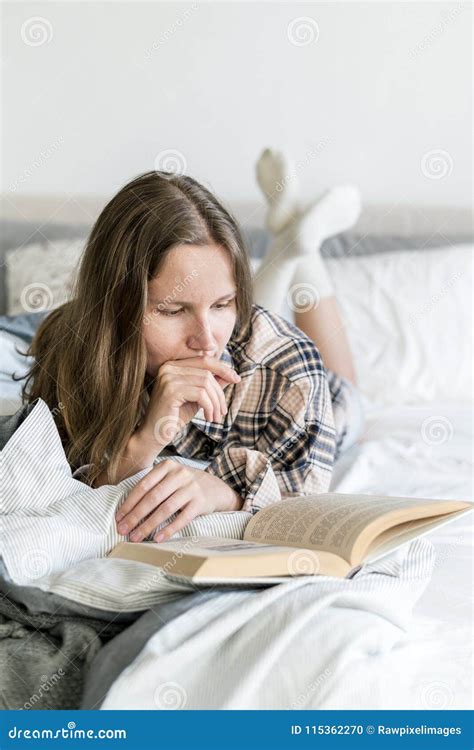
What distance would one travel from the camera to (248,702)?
27.0 inches

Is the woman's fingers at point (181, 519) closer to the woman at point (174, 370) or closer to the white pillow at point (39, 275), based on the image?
the woman at point (174, 370)

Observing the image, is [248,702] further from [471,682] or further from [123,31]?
[123,31]

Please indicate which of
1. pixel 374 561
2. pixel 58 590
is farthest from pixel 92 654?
pixel 374 561

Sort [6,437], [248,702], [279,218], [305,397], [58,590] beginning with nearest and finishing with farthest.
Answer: [248,702], [58,590], [6,437], [305,397], [279,218]

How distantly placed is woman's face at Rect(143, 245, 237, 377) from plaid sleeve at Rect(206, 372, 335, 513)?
0.55 ft

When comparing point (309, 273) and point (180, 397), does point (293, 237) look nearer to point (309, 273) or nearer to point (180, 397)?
point (309, 273)

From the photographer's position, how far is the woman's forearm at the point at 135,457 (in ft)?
3.67

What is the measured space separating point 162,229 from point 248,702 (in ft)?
2.22

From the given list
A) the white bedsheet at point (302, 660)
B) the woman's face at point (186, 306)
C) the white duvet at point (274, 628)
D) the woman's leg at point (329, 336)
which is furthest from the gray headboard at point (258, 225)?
the white bedsheet at point (302, 660)

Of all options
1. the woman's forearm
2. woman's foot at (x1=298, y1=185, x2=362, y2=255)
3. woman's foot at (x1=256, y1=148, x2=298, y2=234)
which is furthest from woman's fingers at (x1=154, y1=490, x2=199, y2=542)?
woman's foot at (x1=256, y1=148, x2=298, y2=234)

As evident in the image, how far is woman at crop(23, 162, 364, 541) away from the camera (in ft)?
3.70

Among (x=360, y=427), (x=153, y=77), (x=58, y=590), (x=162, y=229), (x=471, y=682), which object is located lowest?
(x=360, y=427)

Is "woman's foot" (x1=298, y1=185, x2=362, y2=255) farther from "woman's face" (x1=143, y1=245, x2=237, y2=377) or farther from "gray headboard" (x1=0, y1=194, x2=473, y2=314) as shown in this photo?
"woman's face" (x1=143, y1=245, x2=237, y2=377)

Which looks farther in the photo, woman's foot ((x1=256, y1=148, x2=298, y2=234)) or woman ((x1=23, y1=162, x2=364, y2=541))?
woman's foot ((x1=256, y1=148, x2=298, y2=234))
